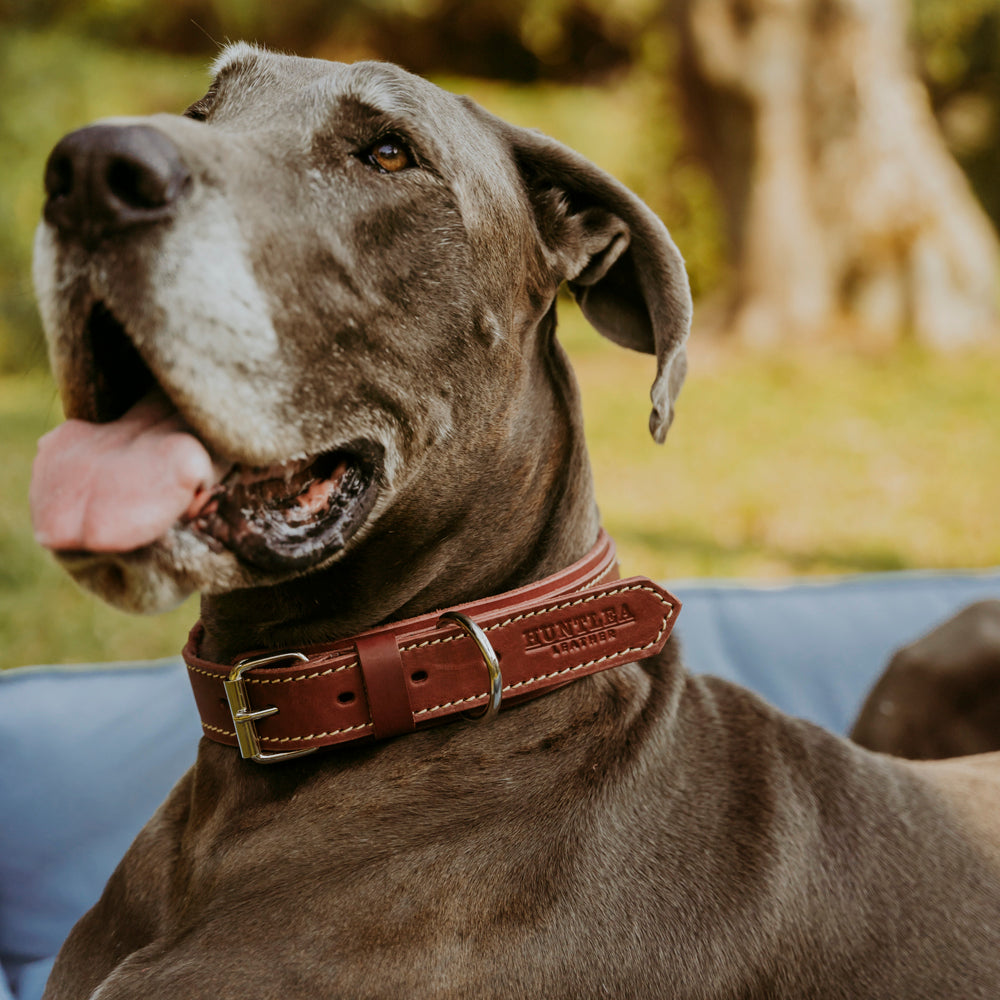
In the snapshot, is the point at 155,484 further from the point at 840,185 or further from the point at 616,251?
the point at 840,185

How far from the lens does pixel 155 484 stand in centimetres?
176

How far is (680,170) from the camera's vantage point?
1625cm

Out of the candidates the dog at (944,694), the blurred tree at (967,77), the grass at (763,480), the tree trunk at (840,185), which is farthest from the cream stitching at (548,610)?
the blurred tree at (967,77)

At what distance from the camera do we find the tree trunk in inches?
440

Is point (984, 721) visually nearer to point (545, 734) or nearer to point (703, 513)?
point (545, 734)

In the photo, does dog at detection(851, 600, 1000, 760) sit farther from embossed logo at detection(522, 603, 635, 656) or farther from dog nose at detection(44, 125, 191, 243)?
dog nose at detection(44, 125, 191, 243)

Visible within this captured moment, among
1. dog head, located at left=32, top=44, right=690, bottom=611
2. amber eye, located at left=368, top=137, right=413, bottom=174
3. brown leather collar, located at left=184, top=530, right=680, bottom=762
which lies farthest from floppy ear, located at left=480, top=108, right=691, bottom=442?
brown leather collar, located at left=184, top=530, right=680, bottom=762

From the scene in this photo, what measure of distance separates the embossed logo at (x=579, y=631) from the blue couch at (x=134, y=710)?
1.63m

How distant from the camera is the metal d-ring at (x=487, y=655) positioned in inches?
76.9

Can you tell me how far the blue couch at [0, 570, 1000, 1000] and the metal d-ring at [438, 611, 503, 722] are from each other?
5.02 ft

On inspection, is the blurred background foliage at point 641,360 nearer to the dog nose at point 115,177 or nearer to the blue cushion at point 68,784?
the dog nose at point 115,177

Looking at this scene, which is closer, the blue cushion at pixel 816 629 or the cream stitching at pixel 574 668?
the cream stitching at pixel 574 668

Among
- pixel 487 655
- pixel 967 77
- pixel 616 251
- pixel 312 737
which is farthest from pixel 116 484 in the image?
pixel 967 77

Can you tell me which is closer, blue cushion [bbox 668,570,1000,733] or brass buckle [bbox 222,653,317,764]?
brass buckle [bbox 222,653,317,764]
